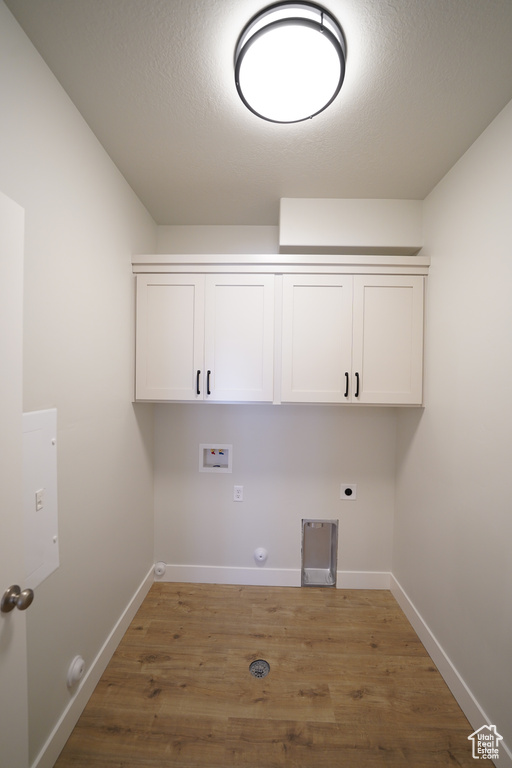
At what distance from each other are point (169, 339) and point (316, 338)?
909 mm

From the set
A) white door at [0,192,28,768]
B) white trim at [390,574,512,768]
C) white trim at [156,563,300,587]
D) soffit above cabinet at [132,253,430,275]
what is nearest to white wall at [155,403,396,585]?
white trim at [156,563,300,587]

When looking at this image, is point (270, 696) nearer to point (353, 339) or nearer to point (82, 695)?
point (82, 695)

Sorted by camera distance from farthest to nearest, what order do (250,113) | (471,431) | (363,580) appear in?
(363,580)
(471,431)
(250,113)

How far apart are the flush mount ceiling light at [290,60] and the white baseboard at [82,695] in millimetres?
2526

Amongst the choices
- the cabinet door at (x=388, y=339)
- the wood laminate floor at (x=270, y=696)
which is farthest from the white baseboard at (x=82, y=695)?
the cabinet door at (x=388, y=339)

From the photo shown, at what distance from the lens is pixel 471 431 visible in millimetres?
1354

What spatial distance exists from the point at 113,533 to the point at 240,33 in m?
2.19

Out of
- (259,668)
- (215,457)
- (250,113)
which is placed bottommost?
(259,668)

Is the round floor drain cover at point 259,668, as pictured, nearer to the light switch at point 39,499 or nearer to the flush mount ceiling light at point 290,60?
the light switch at point 39,499

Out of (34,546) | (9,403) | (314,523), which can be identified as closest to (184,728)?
(34,546)

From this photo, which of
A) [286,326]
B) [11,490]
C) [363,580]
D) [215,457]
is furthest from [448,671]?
[11,490]

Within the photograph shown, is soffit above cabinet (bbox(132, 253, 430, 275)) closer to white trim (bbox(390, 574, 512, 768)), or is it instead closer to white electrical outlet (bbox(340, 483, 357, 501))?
white electrical outlet (bbox(340, 483, 357, 501))

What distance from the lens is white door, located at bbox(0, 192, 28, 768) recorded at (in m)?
0.76

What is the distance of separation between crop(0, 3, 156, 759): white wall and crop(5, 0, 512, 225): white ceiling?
0.53 ft
